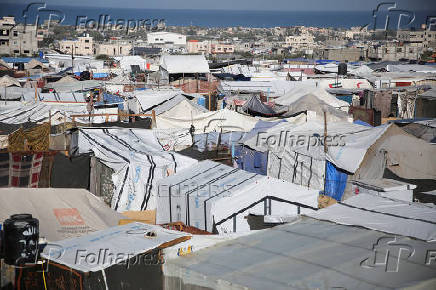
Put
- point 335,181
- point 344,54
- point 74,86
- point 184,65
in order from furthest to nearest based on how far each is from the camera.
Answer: point 344,54
point 184,65
point 74,86
point 335,181

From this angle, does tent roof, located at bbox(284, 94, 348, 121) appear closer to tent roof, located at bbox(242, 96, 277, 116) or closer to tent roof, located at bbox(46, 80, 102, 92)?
tent roof, located at bbox(242, 96, 277, 116)

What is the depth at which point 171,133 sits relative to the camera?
1606 cm

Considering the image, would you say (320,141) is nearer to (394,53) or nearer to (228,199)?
(228,199)

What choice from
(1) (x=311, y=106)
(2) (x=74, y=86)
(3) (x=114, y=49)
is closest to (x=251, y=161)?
(1) (x=311, y=106)

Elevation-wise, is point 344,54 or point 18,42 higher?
point 344,54

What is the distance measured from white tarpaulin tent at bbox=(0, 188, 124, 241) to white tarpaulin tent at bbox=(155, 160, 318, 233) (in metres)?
1.07

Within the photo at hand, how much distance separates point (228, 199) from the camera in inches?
428

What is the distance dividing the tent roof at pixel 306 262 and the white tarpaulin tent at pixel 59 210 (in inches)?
123

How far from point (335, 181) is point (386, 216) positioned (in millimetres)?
5629

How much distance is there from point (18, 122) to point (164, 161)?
6631 millimetres

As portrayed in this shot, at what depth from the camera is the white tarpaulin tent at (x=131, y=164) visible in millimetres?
13297

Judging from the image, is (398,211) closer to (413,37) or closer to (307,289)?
(307,289)

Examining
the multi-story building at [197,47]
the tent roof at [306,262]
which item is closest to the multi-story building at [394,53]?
the multi-story building at [197,47]

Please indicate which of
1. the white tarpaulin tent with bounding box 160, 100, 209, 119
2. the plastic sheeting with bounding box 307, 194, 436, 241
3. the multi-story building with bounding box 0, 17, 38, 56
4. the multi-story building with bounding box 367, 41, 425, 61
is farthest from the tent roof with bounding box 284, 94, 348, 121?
the multi-story building with bounding box 0, 17, 38, 56
